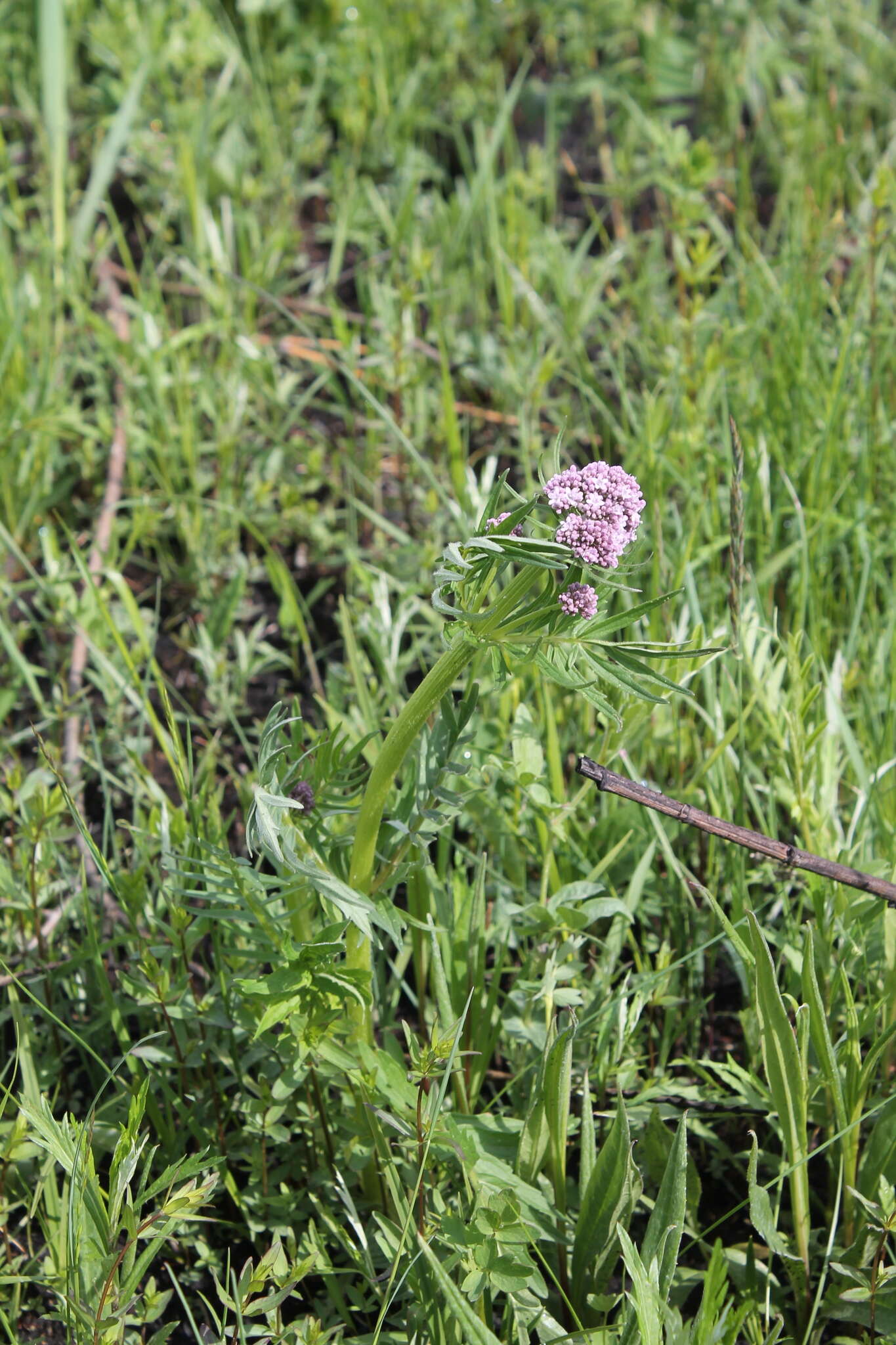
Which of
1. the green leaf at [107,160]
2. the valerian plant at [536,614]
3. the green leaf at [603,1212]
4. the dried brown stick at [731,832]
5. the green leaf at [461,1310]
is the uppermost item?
the green leaf at [107,160]

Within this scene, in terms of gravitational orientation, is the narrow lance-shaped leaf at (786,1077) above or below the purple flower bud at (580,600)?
below

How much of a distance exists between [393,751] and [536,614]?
0.99 feet

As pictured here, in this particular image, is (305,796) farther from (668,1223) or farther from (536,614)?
(668,1223)

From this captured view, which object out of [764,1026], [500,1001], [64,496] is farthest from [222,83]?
[764,1026]

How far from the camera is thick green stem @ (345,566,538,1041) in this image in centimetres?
129

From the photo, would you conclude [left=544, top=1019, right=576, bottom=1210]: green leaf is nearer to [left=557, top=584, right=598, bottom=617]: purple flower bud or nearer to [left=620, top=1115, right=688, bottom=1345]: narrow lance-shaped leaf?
[left=620, top=1115, right=688, bottom=1345]: narrow lance-shaped leaf

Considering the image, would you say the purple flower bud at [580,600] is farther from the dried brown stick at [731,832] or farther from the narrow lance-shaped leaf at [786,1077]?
the narrow lance-shaped leaf at [786,1077]

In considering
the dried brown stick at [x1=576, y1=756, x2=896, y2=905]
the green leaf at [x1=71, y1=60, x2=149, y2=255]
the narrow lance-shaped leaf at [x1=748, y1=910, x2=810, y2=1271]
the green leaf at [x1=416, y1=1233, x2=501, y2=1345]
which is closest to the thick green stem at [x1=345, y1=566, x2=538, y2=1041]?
the dried brown stick at [x1=576, y1=756, x2=896, y2=905]

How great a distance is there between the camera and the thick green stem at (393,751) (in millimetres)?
1287

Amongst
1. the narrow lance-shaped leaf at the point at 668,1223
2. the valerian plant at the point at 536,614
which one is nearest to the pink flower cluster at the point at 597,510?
the valerian plant at the point at 536,614

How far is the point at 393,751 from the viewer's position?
146 cm

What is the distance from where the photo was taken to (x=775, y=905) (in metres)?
2.04

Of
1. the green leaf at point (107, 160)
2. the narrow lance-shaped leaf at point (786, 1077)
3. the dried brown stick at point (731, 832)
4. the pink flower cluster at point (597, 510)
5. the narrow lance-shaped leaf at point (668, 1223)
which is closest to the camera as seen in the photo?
the pink flower cluster at point (597, 510)

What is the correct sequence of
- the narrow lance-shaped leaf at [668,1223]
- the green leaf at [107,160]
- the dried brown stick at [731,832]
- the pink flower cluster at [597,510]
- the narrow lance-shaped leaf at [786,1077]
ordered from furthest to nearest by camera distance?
1. the green leaf at [107,160]
2. the narrow lance-shaped leaf at [786,1077]
3. the narrow lance-shaped leaf at [668,1223]
4. the dried brown stick at [731,832]
5. the pink flower cluster at [597,510]
